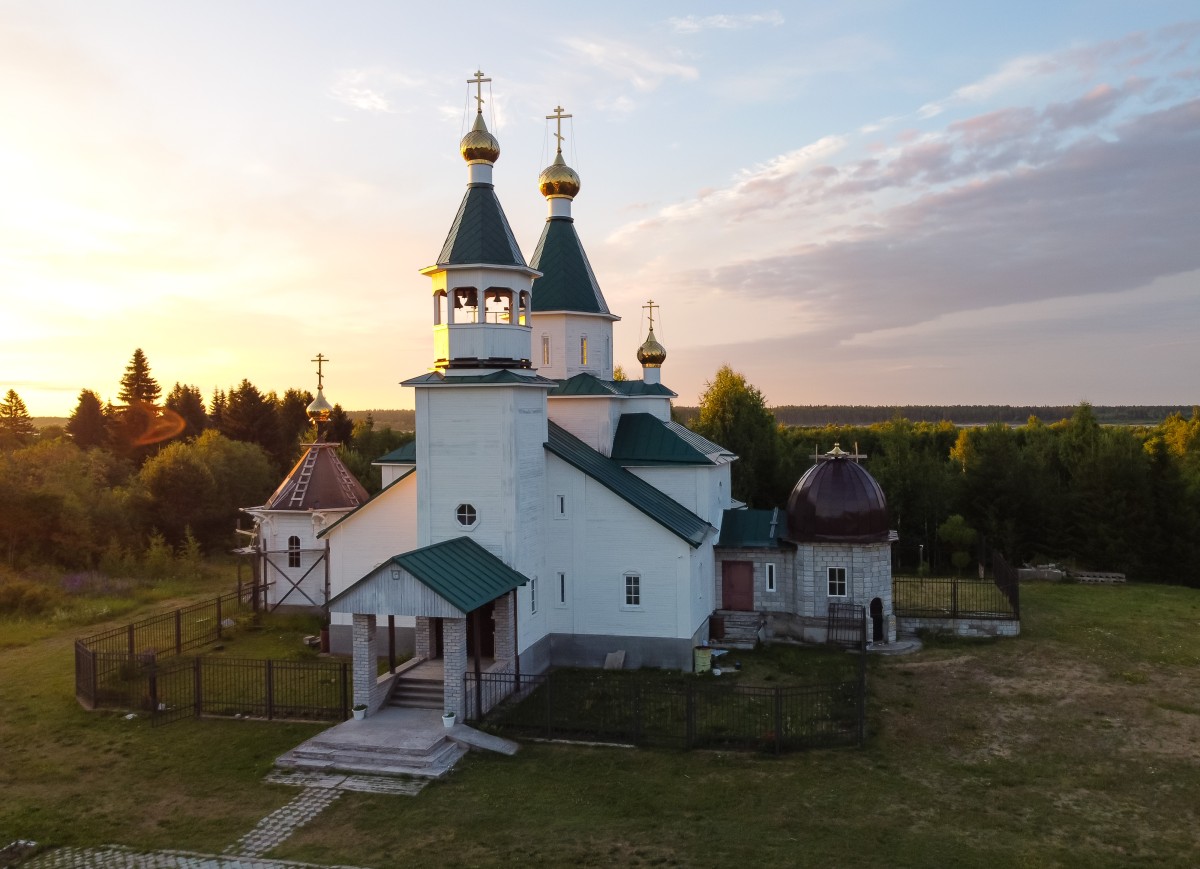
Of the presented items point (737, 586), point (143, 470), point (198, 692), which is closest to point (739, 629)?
point (737, 586)

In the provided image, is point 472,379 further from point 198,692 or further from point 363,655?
point 198,692

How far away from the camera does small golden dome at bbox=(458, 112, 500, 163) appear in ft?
67.1

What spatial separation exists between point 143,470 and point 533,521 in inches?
1291

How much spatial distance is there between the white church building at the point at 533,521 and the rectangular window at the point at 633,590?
0.11 feet

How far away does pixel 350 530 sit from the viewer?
892 inches

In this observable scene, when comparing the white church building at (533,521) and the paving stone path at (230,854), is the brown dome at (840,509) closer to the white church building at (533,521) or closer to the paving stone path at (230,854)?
the white church building at (533,521)

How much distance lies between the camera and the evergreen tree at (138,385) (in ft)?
206

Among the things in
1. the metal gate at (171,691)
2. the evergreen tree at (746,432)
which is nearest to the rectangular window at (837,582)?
the metal gate at (171,691)

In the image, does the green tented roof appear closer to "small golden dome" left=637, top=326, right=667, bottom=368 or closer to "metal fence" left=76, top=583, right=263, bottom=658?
"small golden dome" left=637, top=326, right=667, bottom=368

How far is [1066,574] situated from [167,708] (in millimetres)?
32484

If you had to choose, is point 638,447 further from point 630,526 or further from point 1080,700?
point 1080,700

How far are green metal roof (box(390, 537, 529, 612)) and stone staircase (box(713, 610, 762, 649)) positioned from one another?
7.29 m

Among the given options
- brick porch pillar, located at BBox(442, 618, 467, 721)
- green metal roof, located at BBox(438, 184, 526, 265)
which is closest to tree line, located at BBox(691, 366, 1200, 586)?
green metal roof, located at BBox(438, 184, 526, 265)

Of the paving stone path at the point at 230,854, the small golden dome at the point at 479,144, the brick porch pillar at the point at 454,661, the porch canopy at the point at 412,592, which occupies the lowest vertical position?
the paving stone path at the point at 230,854
